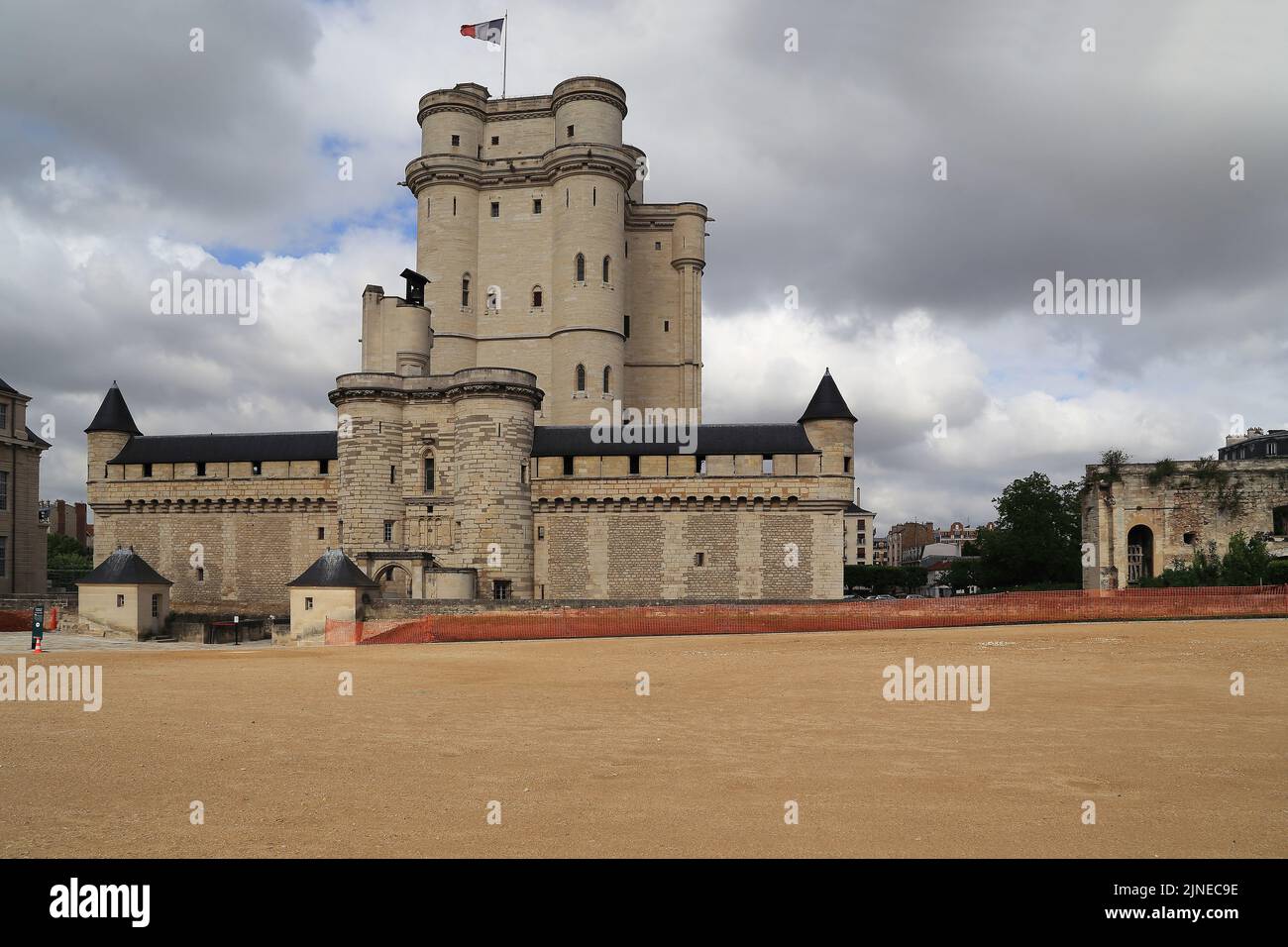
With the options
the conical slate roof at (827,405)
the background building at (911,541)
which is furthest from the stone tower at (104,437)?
the background building at (911,541)

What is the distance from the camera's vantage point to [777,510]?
1502 inches

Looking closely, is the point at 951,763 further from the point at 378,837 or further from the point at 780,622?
the point at 780,622

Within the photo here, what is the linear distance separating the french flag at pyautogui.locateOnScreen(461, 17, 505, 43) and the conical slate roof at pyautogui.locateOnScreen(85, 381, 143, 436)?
91.4 ft

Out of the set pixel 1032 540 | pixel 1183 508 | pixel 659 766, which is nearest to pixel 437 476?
pixel 659 766

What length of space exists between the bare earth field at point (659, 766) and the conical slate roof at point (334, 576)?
42.6 ft

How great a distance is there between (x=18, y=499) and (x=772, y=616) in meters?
39.9

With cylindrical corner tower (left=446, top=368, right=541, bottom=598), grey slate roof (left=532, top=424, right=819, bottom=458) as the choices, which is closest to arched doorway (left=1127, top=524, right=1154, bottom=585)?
grey slate roof (left=532, top=424, right=819, bottom=458)

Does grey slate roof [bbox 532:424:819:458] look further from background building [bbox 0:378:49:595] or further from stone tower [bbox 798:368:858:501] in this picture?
background building [bbox 0:378:49:595]

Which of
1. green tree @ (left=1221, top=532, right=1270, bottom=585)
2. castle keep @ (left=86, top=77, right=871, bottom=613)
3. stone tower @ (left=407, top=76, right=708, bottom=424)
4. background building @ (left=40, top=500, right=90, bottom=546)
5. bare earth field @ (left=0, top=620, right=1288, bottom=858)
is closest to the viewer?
bare earth field @ (left=0, top=620, right=1288, bottom=858)

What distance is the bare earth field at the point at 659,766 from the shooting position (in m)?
7.20

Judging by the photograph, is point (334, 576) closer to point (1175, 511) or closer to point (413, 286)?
point (413, 286)

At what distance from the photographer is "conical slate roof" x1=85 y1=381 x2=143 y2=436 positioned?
148ft

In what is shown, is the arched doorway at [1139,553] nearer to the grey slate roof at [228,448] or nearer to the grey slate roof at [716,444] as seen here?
the grey slate roof at [716,444]
